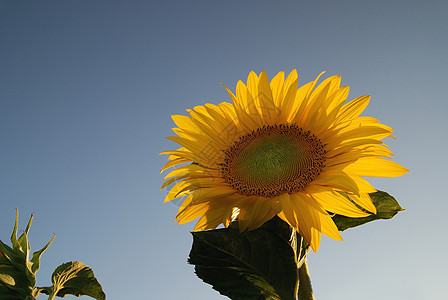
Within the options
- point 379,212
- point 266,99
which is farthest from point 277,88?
point 379,212

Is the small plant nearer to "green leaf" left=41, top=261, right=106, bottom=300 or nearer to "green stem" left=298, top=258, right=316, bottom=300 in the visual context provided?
"green leaf" left=41, top=261, right=106, bottom=300

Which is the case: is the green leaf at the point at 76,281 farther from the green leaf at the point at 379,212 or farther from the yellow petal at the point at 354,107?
the yellow petal at the point at 354,107

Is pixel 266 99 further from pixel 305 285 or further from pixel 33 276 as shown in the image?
pixel 33 276

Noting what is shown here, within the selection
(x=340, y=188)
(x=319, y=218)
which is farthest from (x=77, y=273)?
(x=340, y=188)

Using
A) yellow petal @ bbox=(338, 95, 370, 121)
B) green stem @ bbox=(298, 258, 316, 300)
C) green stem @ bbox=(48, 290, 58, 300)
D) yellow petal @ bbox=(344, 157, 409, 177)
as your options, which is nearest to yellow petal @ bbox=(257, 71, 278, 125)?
yellow petal @ bbox=(338, 95, 370, 121)

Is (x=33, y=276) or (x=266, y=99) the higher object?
(x=266, y=99)

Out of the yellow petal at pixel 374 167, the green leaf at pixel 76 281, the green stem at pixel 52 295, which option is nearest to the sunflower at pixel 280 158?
the yellow petal at pixel 374 167
